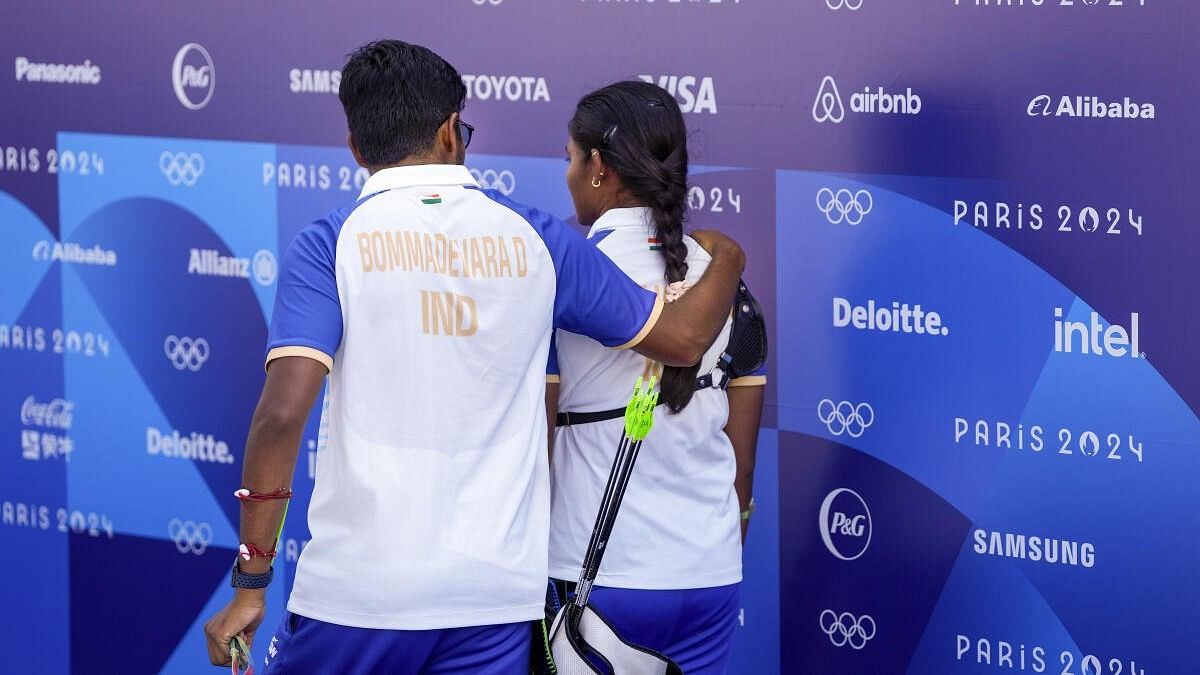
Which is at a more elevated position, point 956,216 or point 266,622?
point 956,216

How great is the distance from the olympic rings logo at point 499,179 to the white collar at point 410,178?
1.23 metres

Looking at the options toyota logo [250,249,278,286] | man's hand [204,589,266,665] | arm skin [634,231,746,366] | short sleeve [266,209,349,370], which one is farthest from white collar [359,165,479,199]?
toyota logo [250,249,278,286]

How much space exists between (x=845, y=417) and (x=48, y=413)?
235cm

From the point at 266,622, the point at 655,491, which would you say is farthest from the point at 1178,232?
the point at 266,622

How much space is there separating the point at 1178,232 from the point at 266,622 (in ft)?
8.34

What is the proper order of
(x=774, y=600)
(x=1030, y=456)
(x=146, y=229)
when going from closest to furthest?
(x=1030, y=456)
(x=774, y=600)
(x=146, y=229)

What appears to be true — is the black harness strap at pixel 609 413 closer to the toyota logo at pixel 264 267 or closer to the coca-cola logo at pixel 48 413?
the toyota logo at pixel 264 267

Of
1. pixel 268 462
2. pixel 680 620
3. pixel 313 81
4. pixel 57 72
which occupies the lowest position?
pixel 680 620

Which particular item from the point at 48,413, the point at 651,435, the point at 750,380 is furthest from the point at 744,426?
the point at 48,413

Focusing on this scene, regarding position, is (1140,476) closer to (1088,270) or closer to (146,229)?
(1088,270)

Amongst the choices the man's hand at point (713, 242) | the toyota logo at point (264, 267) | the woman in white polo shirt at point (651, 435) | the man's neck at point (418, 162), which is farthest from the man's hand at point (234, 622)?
the toyota logo at point (264, 267)

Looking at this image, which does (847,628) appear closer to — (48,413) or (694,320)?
(694,320)

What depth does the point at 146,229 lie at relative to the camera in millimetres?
4289

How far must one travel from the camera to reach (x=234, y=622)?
245 centimetres
